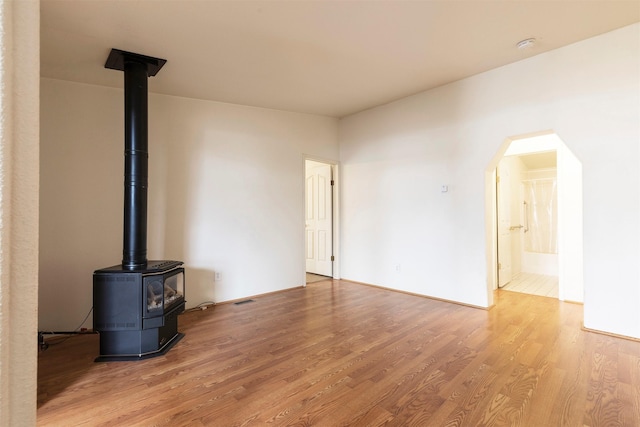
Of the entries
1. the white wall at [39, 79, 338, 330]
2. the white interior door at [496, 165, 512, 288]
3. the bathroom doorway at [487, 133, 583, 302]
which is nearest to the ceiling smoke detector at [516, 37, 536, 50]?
the bathroom doorway at [487, 133, 583, 302]

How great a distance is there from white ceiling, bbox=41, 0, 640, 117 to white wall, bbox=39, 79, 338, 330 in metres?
0.40

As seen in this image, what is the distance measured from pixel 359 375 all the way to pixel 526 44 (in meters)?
3.35

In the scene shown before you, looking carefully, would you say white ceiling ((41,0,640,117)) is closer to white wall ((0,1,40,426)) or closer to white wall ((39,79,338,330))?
white wall ((39,79,338,330))

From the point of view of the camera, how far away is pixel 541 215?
574 cm

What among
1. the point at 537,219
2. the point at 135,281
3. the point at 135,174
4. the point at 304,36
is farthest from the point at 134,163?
the point at 537,219

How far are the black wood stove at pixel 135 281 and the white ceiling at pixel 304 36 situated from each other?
0.31 m

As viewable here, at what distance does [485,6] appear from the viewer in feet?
7.91

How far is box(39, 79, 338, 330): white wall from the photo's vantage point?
3.13 metres

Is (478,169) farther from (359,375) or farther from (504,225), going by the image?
(359,375)

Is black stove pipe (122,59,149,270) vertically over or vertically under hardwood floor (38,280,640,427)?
over

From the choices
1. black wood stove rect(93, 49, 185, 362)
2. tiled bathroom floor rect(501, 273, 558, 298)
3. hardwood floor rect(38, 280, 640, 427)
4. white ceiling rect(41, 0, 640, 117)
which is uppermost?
white ceiling rect(41, 0, 640, 117)

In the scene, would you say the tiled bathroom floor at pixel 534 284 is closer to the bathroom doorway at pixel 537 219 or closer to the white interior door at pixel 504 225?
the bathroom doorway at pixel 537 219

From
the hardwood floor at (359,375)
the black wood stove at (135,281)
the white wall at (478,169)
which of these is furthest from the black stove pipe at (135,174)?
the white wall at (478,169)

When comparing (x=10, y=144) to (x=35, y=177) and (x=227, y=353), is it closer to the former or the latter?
(x=35, y=177)
